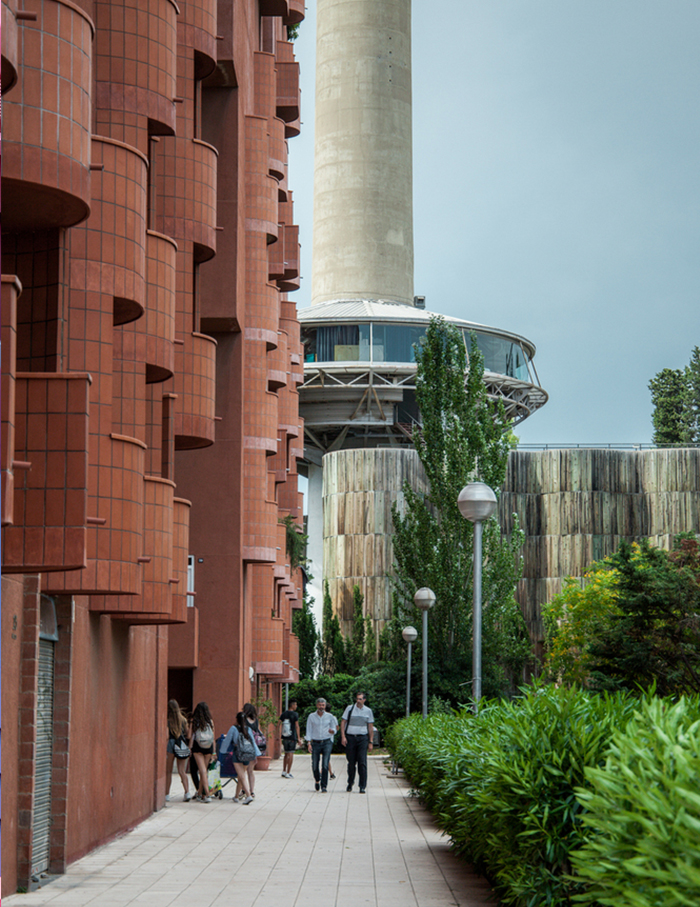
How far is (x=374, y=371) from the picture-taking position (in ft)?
233

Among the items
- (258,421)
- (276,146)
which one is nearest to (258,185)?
(276,146)

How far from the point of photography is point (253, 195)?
3117cm

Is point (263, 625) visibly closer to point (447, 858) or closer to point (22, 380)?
point (447, 858)

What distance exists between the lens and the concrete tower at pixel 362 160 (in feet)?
285

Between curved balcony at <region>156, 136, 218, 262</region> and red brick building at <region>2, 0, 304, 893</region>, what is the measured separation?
0.10ft

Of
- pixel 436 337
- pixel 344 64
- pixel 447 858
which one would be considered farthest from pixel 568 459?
pixel 447 858

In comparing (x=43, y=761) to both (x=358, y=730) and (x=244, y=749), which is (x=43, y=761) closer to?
(x=244, y=749)

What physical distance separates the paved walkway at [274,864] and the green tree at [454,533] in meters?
19.1

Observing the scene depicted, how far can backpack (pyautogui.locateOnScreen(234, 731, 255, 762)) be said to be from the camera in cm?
2144

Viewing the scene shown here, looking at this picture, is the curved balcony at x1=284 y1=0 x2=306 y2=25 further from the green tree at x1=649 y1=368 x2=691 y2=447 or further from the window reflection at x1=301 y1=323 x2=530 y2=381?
the green tree at x1=649 y1=368 x2=691 y2=447

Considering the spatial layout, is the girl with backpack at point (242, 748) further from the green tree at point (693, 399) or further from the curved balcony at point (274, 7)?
the green tree at point (693, 399)

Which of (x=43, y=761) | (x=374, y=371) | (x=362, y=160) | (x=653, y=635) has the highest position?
(x=362, y=160)

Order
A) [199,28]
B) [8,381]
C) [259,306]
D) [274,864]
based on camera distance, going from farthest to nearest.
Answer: [259,306]
[199,28]
[274,864]
[8,381]

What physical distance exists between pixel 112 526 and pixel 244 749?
9107 millimetres
